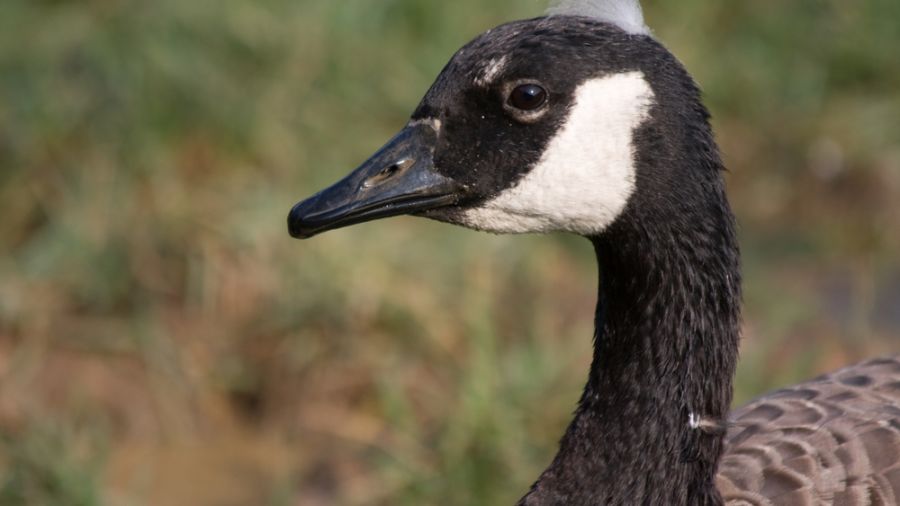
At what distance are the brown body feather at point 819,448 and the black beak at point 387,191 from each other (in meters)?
1.04

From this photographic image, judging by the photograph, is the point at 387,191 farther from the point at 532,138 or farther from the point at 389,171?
the point at 532,138

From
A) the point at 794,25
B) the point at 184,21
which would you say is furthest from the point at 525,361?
the point at 794,25

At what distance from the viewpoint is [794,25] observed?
26.5 feet

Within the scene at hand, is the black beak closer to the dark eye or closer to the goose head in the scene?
the goose head

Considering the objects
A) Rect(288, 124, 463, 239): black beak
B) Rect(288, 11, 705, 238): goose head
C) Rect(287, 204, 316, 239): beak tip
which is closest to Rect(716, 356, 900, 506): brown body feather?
Rect(288, 11, 705, 238): goose head

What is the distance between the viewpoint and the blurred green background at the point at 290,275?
16.7ft

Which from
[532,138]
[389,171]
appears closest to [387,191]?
[389,171]

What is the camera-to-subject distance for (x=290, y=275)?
5867 millimetres

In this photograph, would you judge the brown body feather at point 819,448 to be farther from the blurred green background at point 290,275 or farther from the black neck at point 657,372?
the blurred green background at point 290,275

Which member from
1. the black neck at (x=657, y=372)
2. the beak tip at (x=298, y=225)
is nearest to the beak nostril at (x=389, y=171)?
the beak tip at (x=298, y=225)

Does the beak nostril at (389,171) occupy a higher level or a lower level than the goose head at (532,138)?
lower

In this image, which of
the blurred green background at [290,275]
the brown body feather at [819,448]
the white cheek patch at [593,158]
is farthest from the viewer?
the blurred green background at [290,275]

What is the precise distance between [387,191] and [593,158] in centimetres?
48

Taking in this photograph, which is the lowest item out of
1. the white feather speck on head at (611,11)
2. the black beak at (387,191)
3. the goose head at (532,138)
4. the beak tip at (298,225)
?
the beak tip at (298,225)
